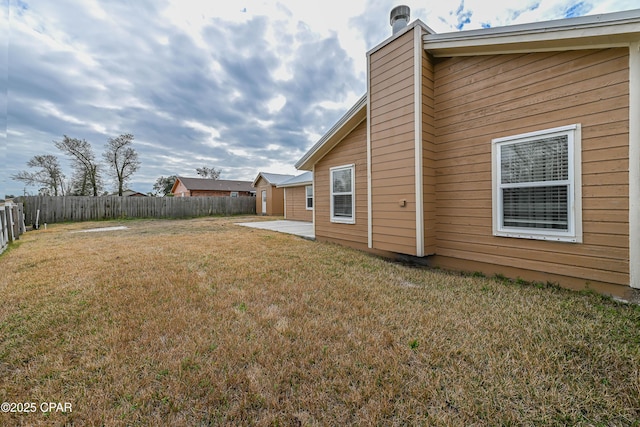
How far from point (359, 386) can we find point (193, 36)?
10.7 meters

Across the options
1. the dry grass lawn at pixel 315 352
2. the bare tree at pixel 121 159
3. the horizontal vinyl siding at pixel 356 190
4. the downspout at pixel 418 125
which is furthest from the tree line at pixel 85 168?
the downspout at pixel 418 125

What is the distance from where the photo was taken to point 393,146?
4660 millimetres

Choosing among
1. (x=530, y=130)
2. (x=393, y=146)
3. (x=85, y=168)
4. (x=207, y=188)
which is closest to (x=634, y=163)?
(x=530, y=130)

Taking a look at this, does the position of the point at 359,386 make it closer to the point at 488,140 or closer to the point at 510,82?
the point at 488,140

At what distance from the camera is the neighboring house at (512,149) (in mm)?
2836

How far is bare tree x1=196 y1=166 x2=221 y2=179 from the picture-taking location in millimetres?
41406

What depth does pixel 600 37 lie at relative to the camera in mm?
2834

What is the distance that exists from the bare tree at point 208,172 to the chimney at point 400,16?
139 feet

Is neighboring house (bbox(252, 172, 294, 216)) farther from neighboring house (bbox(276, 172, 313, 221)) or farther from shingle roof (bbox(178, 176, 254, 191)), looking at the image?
shingle roof (bbox(178, 176, 254, 191))

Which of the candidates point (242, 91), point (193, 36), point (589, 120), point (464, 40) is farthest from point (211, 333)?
point (242, 91)

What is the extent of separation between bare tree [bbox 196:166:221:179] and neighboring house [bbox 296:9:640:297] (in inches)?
1638

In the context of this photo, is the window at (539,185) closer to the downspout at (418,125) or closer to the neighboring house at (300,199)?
the downspout at (418,125)

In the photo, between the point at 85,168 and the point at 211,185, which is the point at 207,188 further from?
the point at 85,168

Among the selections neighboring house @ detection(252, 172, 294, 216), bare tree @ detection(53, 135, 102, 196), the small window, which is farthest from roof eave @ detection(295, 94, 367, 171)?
bare tree @ detection(53, 135, 102, 196)
